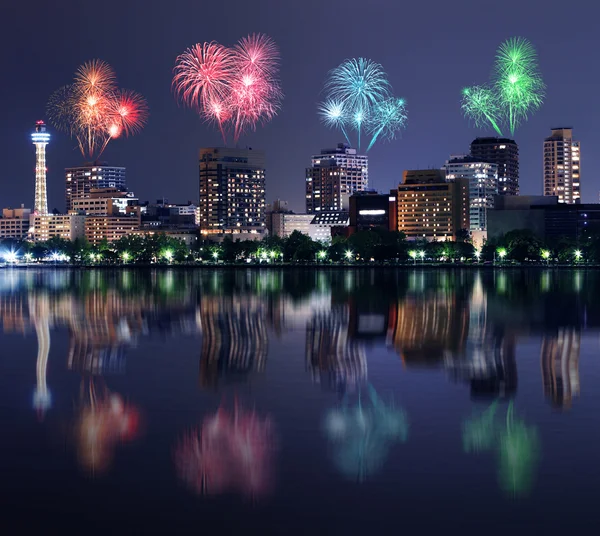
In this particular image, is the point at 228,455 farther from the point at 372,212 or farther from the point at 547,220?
the point at 372,212

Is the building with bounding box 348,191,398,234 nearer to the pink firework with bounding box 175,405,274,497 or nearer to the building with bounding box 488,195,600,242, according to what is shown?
the building with bounding box 488,195,600,242

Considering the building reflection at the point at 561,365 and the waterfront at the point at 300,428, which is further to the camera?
the building reflection at the point at 561,365

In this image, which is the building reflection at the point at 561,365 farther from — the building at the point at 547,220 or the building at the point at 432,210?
the building at the point at 432,210

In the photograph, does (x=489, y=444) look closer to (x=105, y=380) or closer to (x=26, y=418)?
(x=26, y=418)

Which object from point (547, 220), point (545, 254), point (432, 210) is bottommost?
point (545, 254)

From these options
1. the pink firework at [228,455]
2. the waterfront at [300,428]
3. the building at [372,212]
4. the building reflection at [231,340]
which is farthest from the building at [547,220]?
the pink firework at [228,455]

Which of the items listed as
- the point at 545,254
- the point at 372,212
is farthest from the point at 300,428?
the point at 372,212
